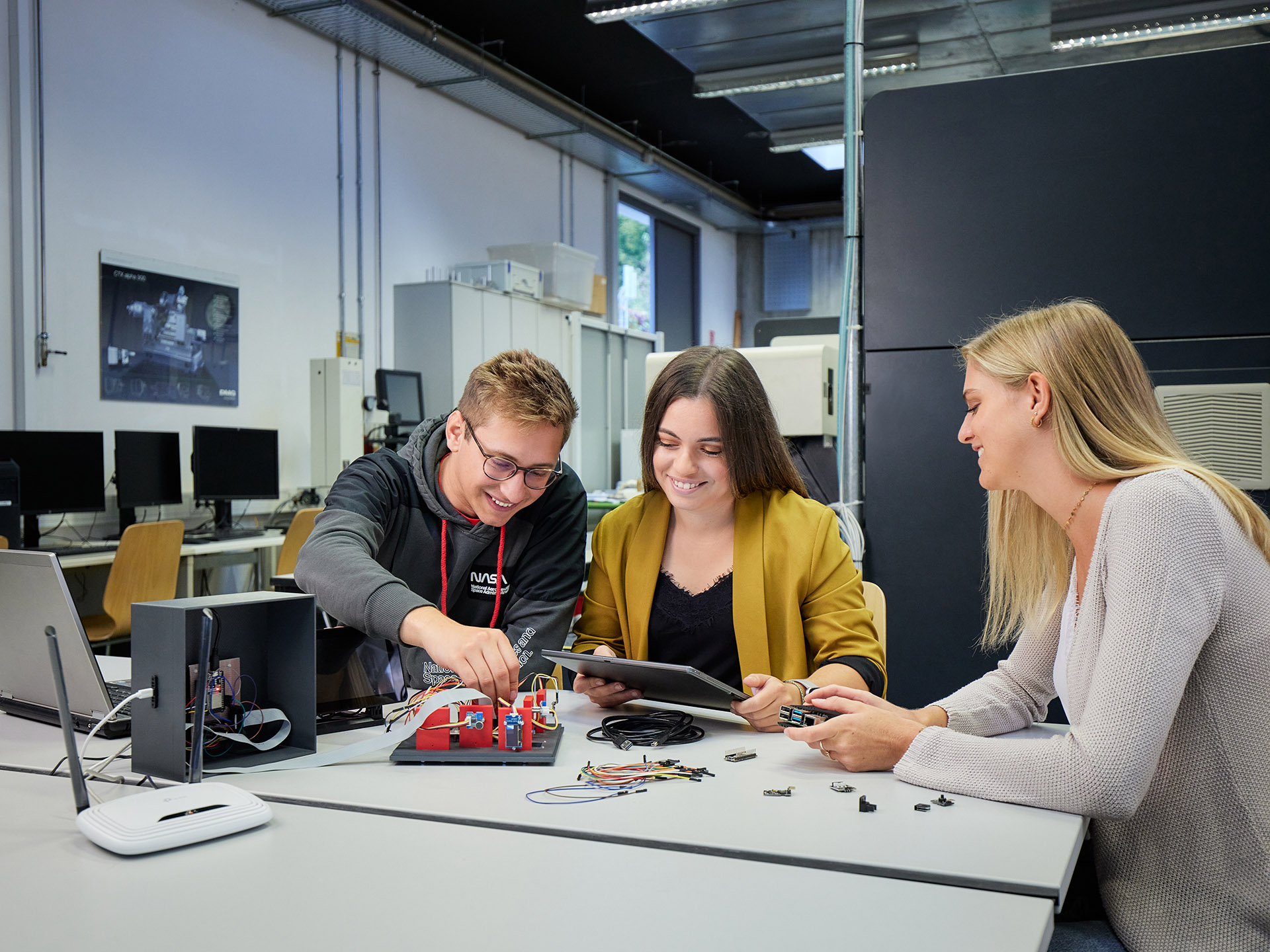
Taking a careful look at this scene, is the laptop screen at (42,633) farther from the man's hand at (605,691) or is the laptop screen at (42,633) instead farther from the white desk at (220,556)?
the white desk at (220,556)

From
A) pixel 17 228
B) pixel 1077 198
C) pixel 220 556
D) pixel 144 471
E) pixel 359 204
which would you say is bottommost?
pixel 220 556

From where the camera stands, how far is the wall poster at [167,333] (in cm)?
481

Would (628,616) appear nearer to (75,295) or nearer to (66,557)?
(66,557)

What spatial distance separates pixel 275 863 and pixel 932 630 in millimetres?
2120

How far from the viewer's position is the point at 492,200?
7.69 metres

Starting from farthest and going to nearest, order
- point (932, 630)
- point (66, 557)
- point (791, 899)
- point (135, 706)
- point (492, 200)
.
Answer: point (492, 200)
point (66, 557)
point (932, 630)
point (135, 706)
point (791, 899)

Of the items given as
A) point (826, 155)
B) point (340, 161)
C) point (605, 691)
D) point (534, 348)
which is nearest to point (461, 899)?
point (605, 691)

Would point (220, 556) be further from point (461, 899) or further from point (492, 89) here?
point (461, 899)

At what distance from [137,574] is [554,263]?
13.6ft

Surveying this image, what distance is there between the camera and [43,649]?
150cm

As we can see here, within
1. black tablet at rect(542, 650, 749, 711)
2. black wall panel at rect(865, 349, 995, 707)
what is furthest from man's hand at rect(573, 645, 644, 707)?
black wall panel at rect(865, 349, 995, 707)

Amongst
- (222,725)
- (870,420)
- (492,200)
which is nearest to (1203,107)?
(870,420)

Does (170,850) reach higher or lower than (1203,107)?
lower

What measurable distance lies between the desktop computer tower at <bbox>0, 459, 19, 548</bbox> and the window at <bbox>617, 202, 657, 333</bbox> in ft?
19.6
